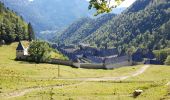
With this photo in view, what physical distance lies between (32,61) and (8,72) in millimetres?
41412

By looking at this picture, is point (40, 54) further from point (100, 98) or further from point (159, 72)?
point (100, 98)

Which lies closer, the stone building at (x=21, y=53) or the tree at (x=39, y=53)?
the tree at (x=39, y=53)

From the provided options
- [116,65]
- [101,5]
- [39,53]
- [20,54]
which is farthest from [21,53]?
[101,5]

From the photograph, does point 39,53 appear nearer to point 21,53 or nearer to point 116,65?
point 21,53

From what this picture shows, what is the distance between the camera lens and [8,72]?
103 m

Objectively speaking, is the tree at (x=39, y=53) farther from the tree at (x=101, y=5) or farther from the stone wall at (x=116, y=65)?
the tree at (x=101, y=5)

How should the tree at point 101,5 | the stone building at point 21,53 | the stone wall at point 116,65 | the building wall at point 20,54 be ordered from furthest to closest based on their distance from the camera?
the stone wall at point 116,65 → the building wall at point 20,54 → the stone building at point 21,53 → the tree at point 101,5

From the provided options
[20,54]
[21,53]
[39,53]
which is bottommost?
[20,54]

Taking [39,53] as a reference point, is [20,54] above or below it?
below

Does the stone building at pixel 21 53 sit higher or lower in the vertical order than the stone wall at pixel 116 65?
higher

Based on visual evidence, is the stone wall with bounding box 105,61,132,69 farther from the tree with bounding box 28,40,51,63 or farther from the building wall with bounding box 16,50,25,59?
the building wall with bounding box 16,50,25,59

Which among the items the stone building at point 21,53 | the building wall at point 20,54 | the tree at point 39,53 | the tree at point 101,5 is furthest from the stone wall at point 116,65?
the tree at point 101,5

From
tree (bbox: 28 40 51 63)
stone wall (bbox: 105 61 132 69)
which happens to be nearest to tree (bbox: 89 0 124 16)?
tree (bbox: 28 40 51 63)

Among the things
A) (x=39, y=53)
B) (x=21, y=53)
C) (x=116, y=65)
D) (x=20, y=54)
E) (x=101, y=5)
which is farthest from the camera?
(x=116, y=65)
